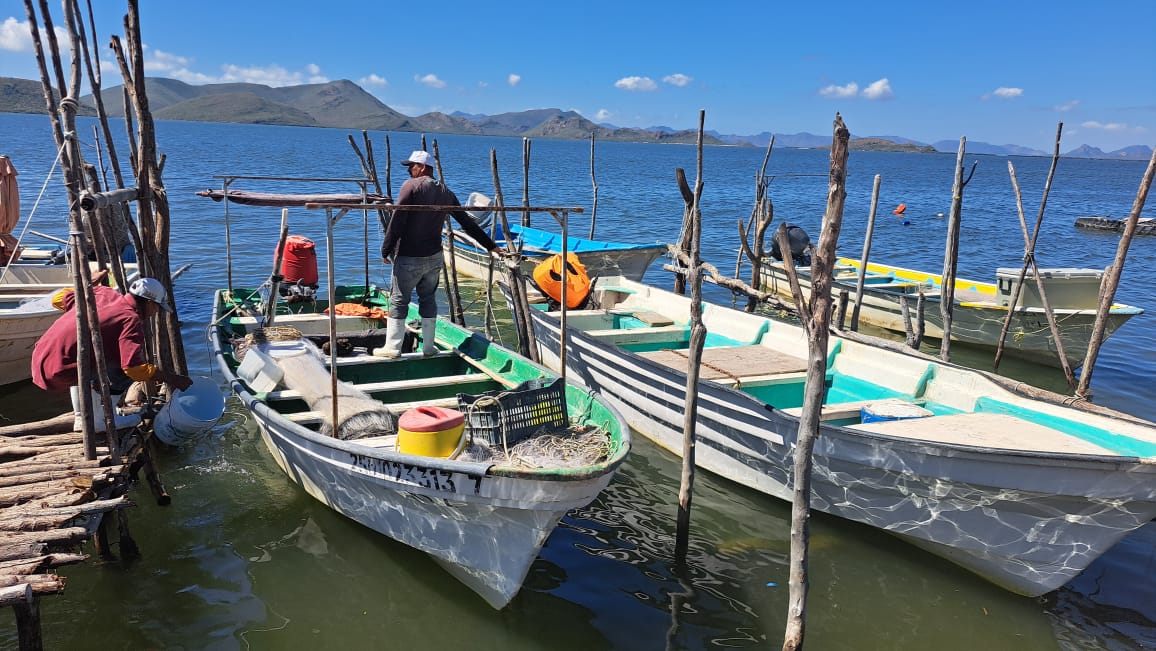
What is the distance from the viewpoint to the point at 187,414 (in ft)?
23.8

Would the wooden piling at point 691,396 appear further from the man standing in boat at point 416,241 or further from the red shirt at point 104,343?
the red shirt at point 104,343

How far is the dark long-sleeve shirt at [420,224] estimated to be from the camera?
25.6 ft

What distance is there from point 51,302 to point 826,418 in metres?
11.1

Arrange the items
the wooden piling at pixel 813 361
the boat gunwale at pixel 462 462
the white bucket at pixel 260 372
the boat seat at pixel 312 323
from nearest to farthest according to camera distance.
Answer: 1. the wooden piling at pixel 813 361
2. the boat gunwale at pixel 462 462
3. the white bucket at pixel 260 372
4. the boat seat at pixel 312 323

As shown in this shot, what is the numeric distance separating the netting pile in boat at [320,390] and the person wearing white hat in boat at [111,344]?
4.40 ft

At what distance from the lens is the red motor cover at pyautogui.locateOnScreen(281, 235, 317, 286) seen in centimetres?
1195

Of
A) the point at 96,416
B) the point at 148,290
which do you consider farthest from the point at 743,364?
the point at 96,416

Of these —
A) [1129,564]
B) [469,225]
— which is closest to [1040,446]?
[1129,564]

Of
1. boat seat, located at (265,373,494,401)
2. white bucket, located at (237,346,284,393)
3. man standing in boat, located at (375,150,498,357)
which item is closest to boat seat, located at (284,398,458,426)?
boat seat, located at (265,373,494,401)

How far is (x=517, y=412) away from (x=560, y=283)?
21.5 feet

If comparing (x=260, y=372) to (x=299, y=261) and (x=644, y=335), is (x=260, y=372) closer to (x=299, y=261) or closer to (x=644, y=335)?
(x=299, y=261)

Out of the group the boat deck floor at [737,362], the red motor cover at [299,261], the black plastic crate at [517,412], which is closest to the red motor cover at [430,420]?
the black plastic crate at [517,412]

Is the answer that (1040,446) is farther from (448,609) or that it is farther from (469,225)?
(469,225)

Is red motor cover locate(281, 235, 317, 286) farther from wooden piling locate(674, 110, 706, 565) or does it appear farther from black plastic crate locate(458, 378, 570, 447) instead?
wooden piling locate(674, 110, 706, 565)
